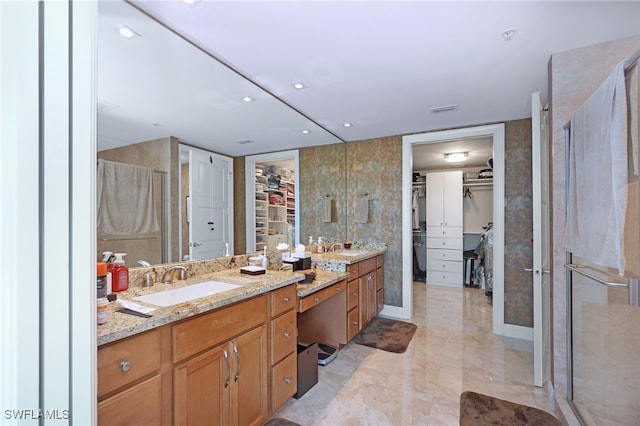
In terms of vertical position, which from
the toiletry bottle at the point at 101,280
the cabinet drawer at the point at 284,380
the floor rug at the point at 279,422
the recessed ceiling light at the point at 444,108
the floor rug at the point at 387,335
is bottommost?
the floor rug at the point at 387,335

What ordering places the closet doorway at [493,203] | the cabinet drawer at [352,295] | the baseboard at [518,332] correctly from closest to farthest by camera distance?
the cabinet drawer at [352,295]
the baseboard at [518,332]
the closet doorway at [493,203]

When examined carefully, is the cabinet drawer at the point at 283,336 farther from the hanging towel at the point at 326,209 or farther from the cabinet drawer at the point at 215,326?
the hanging towel at the point at 326,209

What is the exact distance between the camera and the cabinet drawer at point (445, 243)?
549 cm

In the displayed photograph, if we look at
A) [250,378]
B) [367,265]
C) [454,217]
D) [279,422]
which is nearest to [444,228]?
[454,217]

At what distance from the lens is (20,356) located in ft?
1.34

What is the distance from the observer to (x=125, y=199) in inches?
64.0

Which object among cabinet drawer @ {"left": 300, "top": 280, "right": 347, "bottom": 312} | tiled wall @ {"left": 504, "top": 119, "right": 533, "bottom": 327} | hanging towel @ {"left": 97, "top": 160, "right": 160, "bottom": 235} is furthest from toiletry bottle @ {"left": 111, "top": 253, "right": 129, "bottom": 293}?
tiled wall @ {"left": 504, "top": 119, "right": 533, "bottom": 327}

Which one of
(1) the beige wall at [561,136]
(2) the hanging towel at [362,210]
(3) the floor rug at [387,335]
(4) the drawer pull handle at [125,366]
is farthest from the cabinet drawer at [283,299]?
(2) the hanging towel at [362,210]

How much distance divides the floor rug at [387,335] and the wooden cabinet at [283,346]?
50.2 inches

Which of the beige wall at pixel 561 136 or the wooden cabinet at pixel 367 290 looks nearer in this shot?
the beige wall at pixel 561 136

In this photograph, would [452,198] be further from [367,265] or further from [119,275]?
[119,275]

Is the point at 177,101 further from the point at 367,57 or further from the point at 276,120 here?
the point at 367,57

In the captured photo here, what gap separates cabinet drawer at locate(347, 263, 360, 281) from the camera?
2.99 metres

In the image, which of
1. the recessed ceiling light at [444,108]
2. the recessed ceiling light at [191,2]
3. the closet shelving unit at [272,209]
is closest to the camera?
the recessed ceiling light at [191,2]
